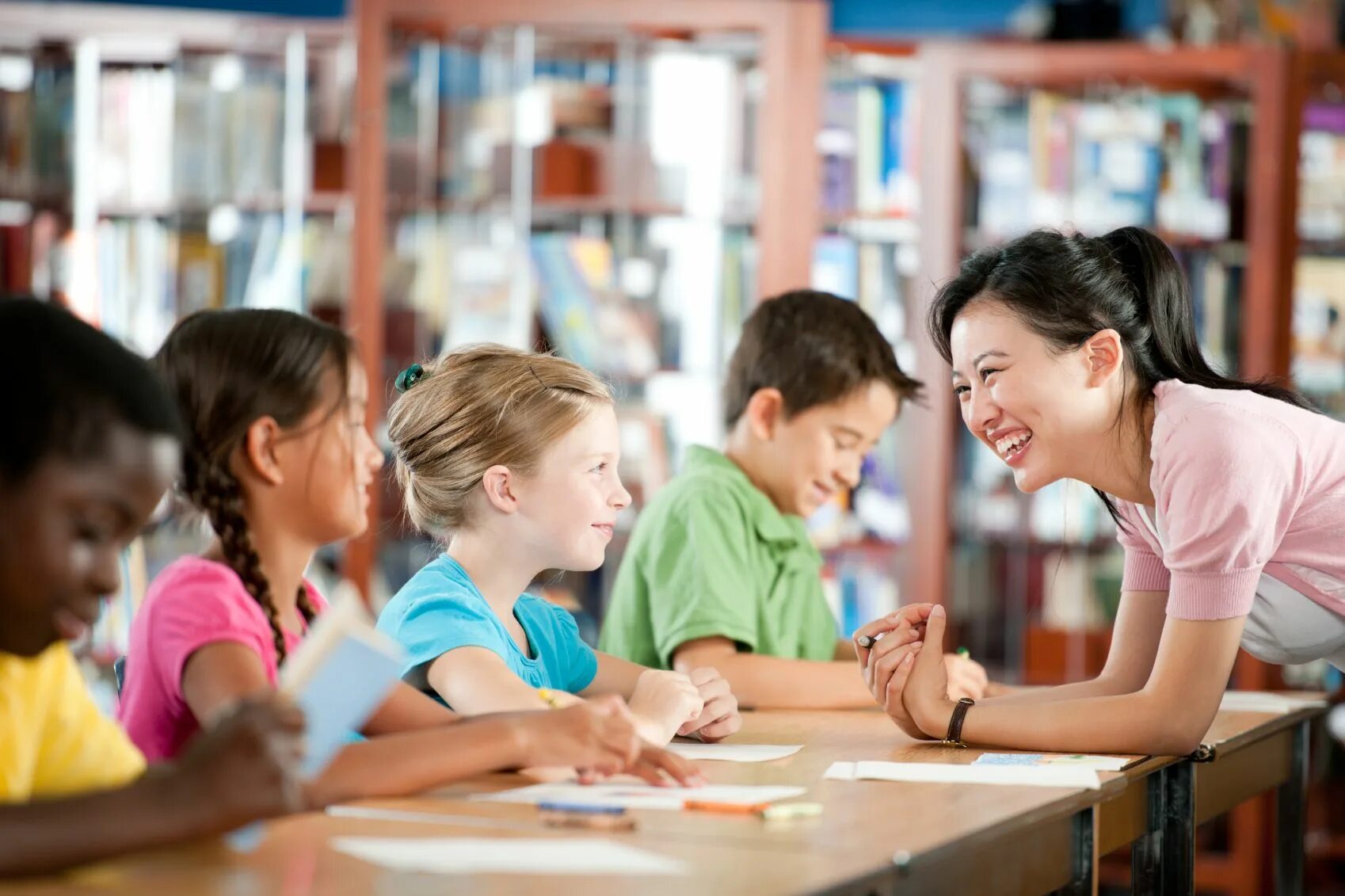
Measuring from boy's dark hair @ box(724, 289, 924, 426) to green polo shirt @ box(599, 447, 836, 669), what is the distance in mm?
143

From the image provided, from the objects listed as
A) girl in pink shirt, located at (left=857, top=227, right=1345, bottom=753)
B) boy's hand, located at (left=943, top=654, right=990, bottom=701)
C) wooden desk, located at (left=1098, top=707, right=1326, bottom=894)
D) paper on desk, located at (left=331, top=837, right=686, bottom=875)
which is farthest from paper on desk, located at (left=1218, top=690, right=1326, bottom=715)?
paper on desk, located at (left=331, top=837, right=686, bottom=875)

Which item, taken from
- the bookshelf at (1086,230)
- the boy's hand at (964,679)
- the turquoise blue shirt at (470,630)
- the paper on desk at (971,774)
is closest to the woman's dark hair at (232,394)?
the turquoise blue shirt at (470,630)

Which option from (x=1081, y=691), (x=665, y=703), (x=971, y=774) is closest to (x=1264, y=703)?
(x=1081, y=691)

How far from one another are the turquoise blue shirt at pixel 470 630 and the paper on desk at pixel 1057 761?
53 centimetres

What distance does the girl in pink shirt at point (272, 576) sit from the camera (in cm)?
139

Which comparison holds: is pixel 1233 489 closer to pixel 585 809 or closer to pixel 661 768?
pixel 661 768

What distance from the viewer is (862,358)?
8.31 feet

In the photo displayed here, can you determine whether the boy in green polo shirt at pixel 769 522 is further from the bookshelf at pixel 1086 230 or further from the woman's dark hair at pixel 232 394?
the bookshelf at pixel 1086 230

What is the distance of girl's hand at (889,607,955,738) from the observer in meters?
1.85

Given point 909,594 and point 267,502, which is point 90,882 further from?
point 909,594

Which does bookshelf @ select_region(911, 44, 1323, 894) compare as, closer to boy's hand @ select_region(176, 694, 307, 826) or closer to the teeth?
the teeth

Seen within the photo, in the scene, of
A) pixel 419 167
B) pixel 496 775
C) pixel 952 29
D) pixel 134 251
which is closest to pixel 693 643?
pixel 496 775

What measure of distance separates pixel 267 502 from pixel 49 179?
2966 mm

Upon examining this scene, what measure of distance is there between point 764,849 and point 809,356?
137 cm
